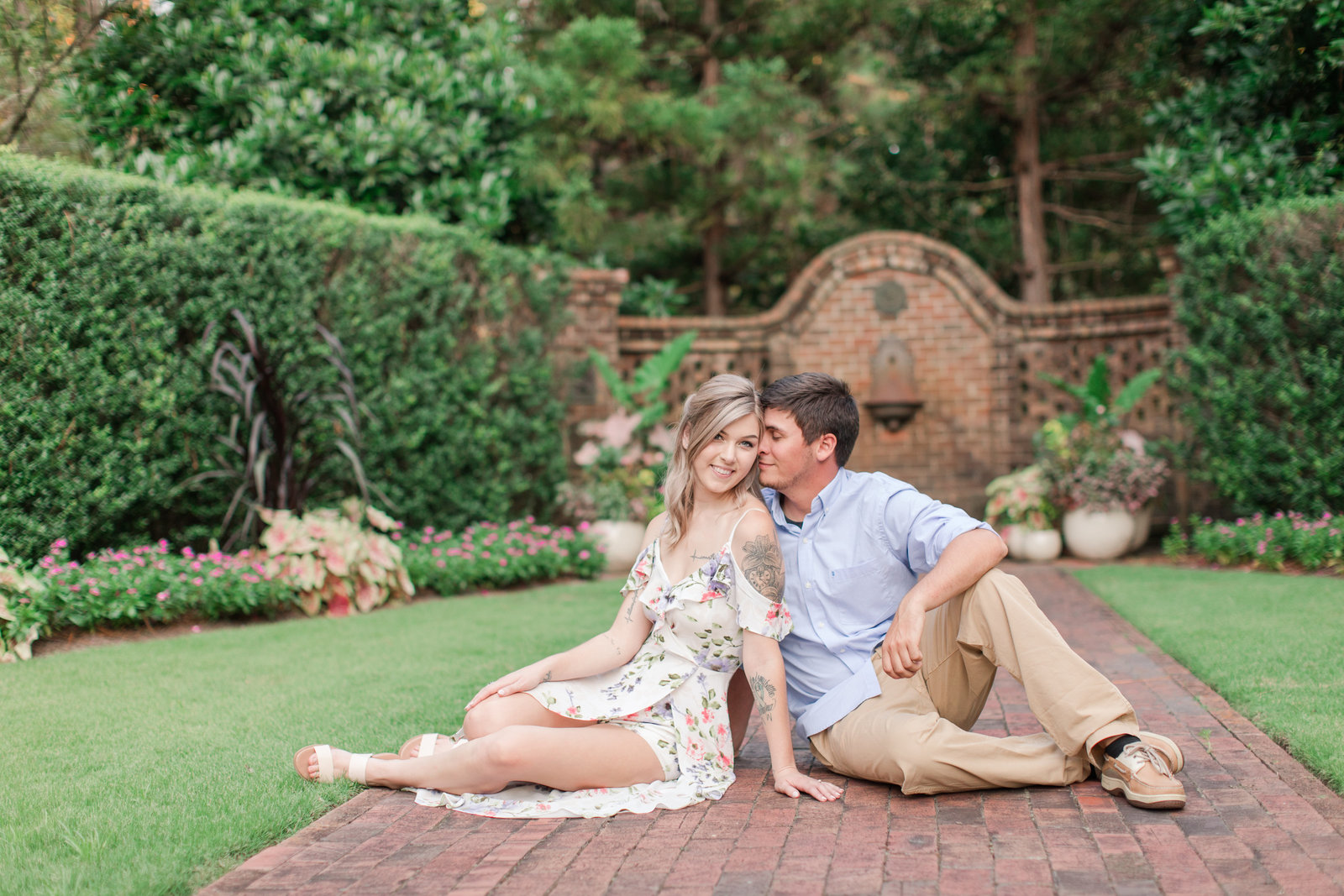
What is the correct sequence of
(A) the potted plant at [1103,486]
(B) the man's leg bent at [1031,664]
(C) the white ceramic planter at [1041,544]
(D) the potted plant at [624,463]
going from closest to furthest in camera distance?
(B) the man's leg bent at [1031,664] < (A) the potted plant at [1103,486] < (D) the potted plant at [624,463] < (C) the white ceramic planter at [1041,544]

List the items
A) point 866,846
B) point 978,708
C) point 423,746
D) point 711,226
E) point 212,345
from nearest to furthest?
point 866,846 → point 978,708 → point 423,746 → point 212,345 → point 711,226

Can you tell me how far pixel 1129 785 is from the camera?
2934 mm

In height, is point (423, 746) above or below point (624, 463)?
below

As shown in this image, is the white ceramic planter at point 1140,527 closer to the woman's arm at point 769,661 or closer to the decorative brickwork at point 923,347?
the decorative brickwork at point 923,347

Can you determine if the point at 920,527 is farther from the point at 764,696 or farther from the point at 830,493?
the point at 764,696

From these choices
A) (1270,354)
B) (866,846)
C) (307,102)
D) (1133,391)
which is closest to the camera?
(866,846)

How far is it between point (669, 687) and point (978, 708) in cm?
101

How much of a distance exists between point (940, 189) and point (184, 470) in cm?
1243

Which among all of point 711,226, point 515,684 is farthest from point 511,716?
point 711,226

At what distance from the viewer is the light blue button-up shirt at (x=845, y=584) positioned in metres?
3.33

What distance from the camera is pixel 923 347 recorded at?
12227 millimetres

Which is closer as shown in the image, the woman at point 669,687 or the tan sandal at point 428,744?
the woman at point 669,687

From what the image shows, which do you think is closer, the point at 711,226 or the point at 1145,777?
the point at 1145,777

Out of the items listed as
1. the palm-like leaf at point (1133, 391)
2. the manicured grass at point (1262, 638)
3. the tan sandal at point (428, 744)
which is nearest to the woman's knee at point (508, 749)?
the tan sandal at point (428, 744)
